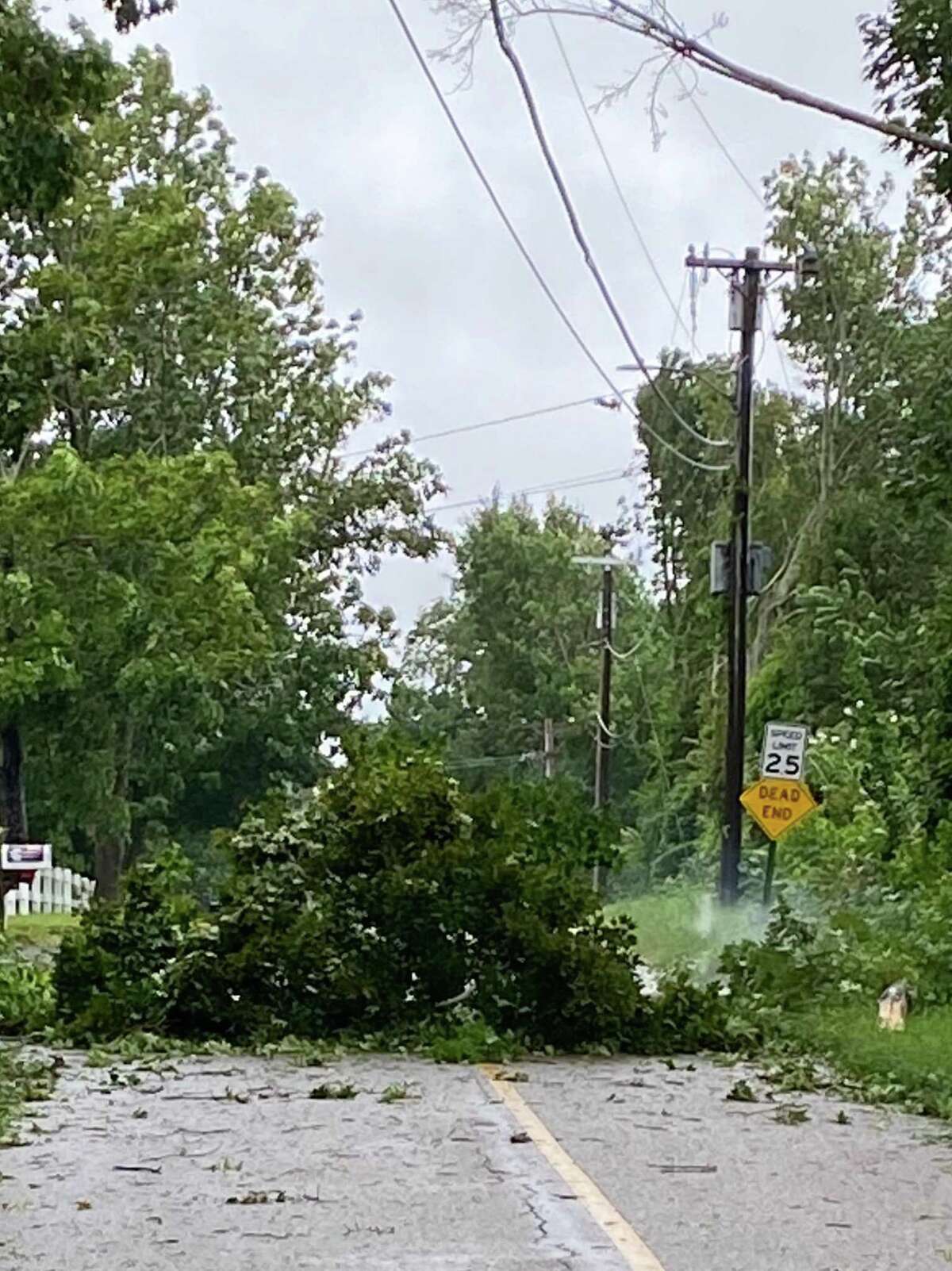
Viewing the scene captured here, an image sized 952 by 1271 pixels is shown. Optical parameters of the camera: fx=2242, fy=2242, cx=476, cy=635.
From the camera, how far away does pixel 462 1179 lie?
398 inches

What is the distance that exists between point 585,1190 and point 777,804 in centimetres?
1684

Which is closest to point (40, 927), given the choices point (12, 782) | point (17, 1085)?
point (12, 782)

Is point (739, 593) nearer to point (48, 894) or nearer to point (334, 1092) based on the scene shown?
point (48, 894)

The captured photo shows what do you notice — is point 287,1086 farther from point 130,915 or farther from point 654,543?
point 654,543

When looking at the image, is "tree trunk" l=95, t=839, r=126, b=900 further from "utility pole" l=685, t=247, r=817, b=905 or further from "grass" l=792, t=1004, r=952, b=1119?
"grass" l=792, t=1004, r=952, b=1119

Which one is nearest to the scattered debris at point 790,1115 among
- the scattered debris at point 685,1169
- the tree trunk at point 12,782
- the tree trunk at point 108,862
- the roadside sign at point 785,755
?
the scattered debris at point 685,1169

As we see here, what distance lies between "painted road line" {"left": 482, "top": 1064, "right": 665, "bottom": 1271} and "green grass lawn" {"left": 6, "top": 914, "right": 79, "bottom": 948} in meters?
16.0

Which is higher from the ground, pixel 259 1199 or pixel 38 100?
pixel 38 100

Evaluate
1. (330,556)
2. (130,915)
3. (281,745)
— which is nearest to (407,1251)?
(130,915)

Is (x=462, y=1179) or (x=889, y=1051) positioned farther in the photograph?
(x=889, y=1051)

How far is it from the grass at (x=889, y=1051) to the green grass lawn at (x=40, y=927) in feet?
41.5

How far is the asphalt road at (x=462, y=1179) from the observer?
27.3 feet

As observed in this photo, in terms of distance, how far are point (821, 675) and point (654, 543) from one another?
599 inches

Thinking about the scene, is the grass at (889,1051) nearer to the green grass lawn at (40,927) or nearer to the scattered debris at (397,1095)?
the scattered debris at (397,1095)
